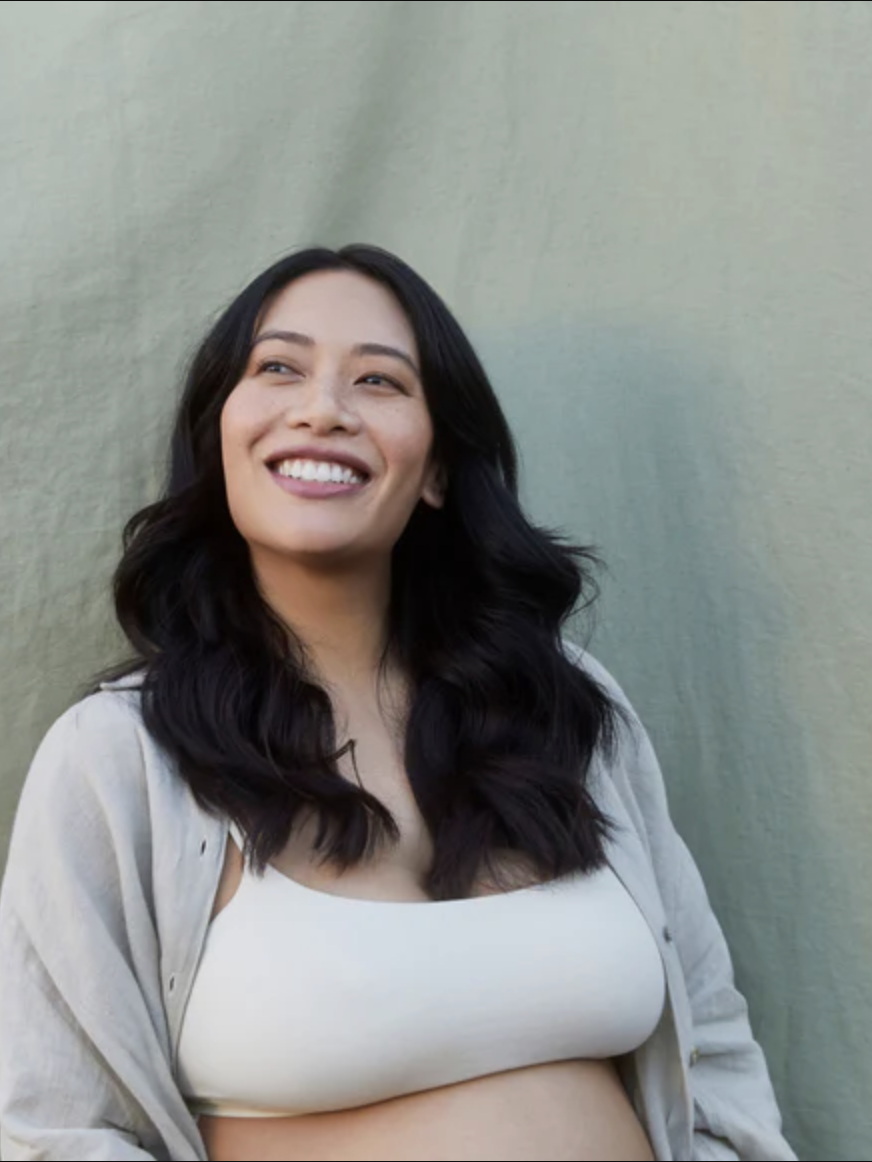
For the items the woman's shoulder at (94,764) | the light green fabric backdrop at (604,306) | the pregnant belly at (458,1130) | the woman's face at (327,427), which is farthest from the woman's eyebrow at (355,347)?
the pregnant belly at (458,1130)

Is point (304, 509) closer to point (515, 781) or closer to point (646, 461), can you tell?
point (515, 781)

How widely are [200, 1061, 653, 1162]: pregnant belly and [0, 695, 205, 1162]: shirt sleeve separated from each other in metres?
0.06

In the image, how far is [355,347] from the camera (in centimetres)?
167

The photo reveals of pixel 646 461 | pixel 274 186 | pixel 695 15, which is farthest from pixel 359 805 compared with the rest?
pixel 695 15

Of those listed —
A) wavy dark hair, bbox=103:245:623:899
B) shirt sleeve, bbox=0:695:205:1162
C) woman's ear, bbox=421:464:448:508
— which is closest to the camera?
shirt sleeve, bbox=0:695:205:1162

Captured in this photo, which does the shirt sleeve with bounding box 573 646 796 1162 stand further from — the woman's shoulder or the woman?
the woman's shoulder

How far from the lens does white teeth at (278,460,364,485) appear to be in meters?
1.60

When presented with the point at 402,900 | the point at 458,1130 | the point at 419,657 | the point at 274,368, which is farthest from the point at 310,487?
the point at 458,1130

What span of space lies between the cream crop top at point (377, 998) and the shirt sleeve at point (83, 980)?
0.05m

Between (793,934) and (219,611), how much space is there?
76 cm

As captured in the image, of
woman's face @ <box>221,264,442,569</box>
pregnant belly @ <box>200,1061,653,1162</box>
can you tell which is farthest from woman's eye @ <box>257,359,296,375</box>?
pregnant belly @ <box>200,1061,653,1162</box>

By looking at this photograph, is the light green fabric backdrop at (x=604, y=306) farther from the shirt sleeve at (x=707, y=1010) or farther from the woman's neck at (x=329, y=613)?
the woman's neck at (x=329, y=613)

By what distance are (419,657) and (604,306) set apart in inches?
21.2

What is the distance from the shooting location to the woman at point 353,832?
1.40 meters
